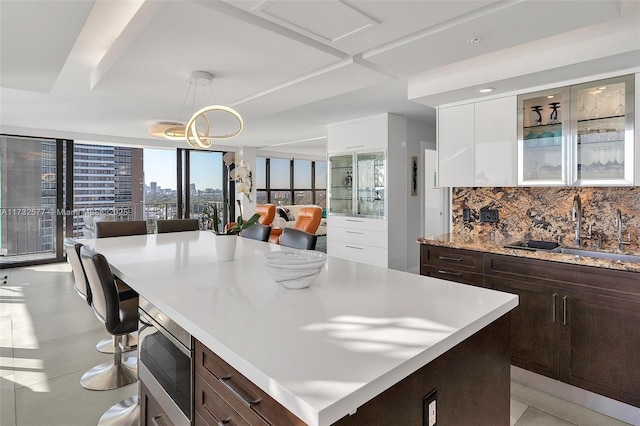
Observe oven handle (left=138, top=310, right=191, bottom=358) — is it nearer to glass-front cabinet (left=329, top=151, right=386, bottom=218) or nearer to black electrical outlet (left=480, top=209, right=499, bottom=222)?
black electrical outlet (left=480, top=209, right=499, bottom=222)

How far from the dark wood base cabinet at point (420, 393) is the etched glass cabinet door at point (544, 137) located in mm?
1897

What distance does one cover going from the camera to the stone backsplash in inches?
104

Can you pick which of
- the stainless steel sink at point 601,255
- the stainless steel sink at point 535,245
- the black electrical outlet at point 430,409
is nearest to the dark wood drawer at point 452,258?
the stainless steel sink at point 535,245

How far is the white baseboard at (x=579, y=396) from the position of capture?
2.10 metres

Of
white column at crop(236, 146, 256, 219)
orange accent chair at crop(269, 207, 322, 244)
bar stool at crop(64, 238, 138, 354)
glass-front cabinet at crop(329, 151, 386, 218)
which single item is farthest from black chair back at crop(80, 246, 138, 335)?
white column at crop(236, 146, 256, 219)

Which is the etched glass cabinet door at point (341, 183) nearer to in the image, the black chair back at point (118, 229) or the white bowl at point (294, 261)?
the black chair back at point (118, 229)

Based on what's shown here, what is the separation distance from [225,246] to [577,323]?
2.24m

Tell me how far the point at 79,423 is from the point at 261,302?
5.45 feet

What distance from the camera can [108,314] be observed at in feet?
6.76

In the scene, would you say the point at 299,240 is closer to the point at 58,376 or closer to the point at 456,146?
the point at 456,146

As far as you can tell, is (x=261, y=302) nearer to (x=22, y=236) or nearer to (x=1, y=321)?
(x=1, y=321)

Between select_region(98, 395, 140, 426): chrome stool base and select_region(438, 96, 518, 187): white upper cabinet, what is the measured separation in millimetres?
3070

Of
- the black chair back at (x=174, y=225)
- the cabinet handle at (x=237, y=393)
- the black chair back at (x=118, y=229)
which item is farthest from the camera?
the black chair back at (x=174, y=225)

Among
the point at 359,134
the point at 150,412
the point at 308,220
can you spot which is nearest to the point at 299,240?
the point at 150,412
